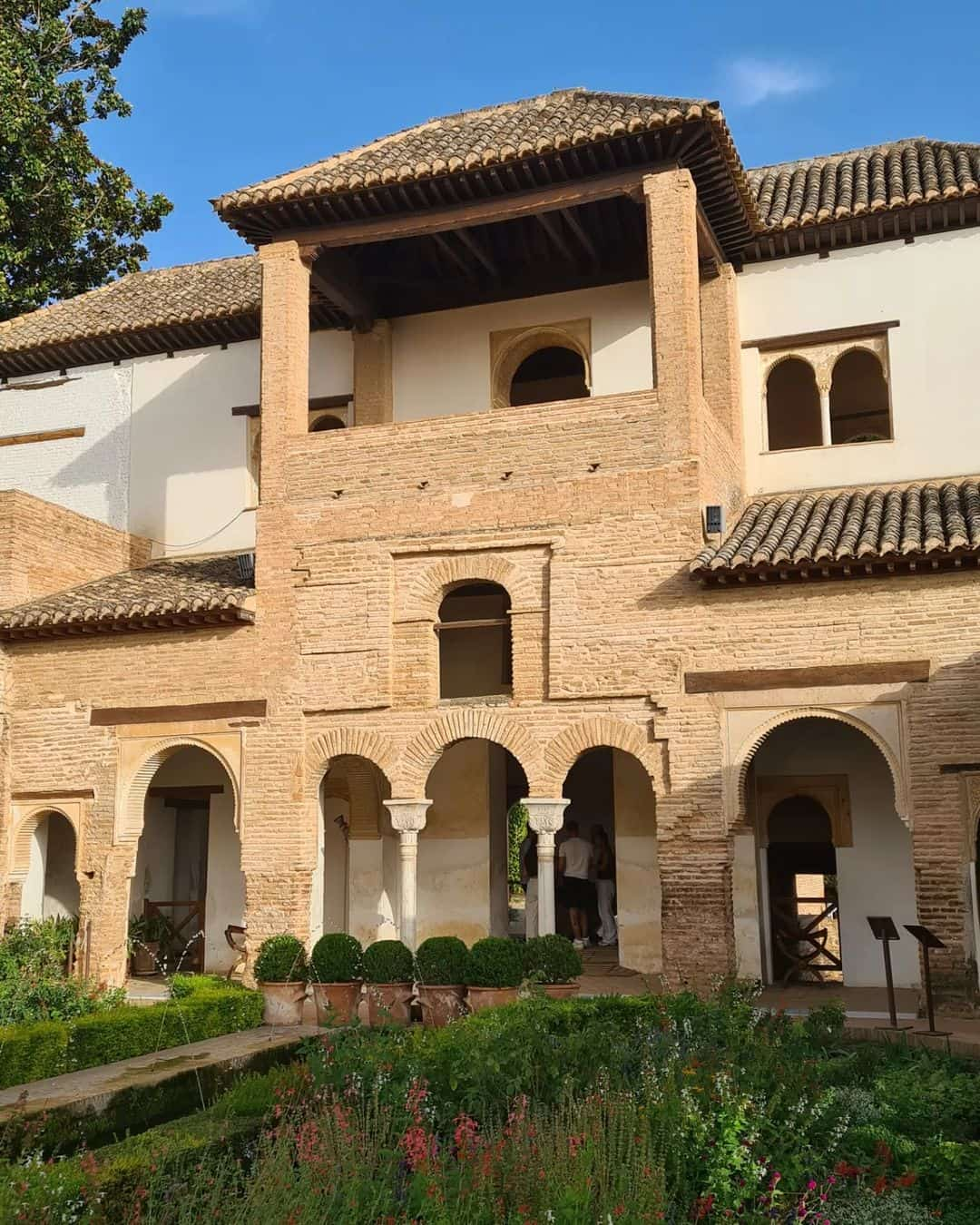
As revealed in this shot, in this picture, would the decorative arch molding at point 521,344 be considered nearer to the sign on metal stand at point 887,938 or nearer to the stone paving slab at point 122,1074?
the sign on metal stand at point 887,938

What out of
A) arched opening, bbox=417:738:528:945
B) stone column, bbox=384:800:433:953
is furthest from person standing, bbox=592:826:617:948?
stone column, bbox=384:800:433:953

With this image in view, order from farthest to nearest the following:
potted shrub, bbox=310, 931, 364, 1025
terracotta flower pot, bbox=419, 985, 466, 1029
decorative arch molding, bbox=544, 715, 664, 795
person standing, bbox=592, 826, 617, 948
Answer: person standing, bbox=592, 826, 617, 948, decorative arch molding, bbox=544, 715, 664, 795, potted shrub, bbox=310, 931, 364, 1025, terracotta flower pot, bbox=419, 985, 466, 1029

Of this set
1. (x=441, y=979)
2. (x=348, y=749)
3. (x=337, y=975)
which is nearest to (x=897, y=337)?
(x=348, y=749)

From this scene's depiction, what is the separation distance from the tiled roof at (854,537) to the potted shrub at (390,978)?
4819 mm

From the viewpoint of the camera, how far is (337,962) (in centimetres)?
1342

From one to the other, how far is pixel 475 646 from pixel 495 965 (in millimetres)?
6119

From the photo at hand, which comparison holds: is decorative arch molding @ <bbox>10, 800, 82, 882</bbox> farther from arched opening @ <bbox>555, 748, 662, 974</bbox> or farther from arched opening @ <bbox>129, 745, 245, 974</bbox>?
arched opening @ <bbox>555, 748, 662, 974</bbox>

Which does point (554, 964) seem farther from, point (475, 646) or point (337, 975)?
point (475, 646)

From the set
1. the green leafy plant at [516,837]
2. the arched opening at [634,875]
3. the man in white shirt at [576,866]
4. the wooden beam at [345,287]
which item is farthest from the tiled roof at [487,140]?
the green leafy plant at [516,837]

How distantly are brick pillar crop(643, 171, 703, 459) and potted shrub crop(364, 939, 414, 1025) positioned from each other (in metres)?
5.83

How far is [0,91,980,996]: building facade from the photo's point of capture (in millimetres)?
13758

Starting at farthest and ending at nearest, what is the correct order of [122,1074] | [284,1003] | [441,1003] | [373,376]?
[373,376] → [284,1003] → [441,1003] → [122,1074]

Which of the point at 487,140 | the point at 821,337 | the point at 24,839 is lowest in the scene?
the point at 24,839

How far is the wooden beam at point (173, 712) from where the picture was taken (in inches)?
619
